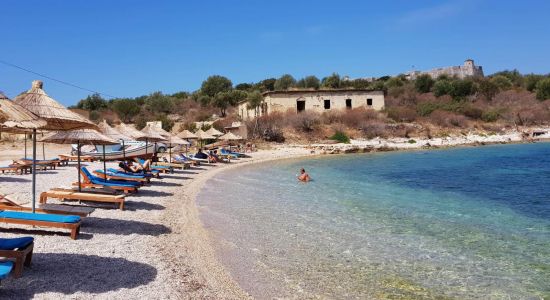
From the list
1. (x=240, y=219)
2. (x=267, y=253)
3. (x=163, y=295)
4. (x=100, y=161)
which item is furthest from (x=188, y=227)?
A: (x=100, y=161)

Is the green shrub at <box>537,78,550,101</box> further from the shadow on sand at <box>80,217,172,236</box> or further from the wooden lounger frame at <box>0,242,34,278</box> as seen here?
the wooden lounger frame at <box>0,242,34,278</box>

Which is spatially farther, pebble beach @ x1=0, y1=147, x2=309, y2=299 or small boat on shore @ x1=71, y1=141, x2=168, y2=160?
small boat on shore @ x1=71, y1=141, x2=168, y2=160

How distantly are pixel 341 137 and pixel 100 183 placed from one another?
1226 inches

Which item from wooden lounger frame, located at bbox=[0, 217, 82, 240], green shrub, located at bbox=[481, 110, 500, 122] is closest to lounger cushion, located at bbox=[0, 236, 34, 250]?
wooden lounger frame, located at bbox=[0, 217, 82, 240]

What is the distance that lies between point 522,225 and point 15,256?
10327mm

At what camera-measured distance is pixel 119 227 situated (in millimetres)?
8625

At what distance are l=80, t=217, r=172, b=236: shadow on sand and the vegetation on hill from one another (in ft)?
101

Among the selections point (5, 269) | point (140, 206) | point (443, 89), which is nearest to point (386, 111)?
point (443, 89)

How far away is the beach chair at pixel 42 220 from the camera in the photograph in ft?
23.2

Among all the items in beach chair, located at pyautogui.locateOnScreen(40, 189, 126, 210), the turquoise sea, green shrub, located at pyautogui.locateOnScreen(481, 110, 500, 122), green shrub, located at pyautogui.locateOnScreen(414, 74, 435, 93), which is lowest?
the turquoise sea

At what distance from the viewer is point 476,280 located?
624 cm

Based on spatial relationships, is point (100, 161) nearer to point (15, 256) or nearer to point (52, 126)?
point (52, 126)

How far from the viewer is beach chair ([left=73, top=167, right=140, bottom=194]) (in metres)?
11.6

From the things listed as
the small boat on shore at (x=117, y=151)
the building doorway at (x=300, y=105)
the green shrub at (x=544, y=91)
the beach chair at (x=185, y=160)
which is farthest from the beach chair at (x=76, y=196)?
the green shrub at (x=544, y=91)
